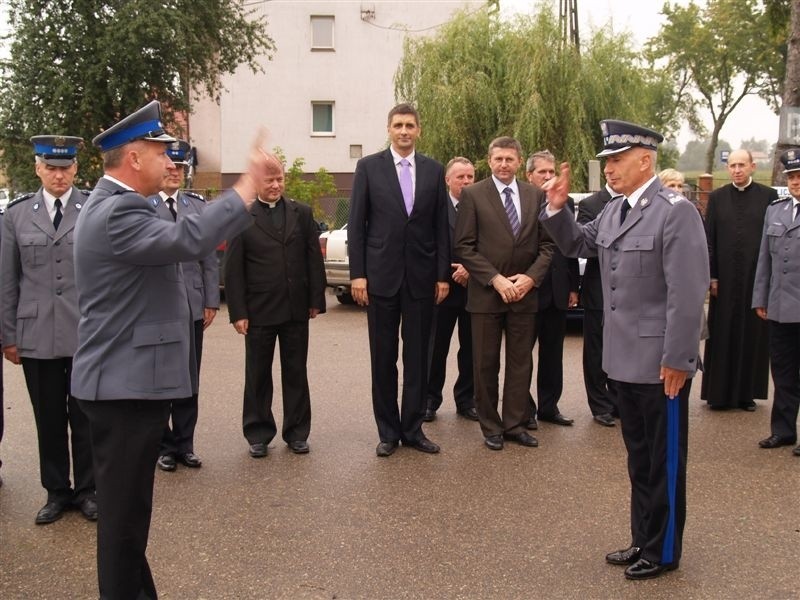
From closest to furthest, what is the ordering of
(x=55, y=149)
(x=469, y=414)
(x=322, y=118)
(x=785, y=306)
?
1. (x=55, y=149)
2. (x=785, y=306)
3. (x=469, y=414)
4. (x=322, y=118)

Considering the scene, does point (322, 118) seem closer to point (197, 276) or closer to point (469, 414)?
point (469, 414)

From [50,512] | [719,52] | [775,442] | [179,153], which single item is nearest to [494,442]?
[775,442]

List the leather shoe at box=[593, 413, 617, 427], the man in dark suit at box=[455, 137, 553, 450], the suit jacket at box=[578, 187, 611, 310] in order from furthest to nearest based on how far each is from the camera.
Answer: the suit jacket at box=[578, 187, 611, 310] < the leather shoe at box=[593, 413, 617, 427] < the man in dark suit at box=[455, 137, 553, 450]

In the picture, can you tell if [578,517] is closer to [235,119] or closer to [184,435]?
[184,435]

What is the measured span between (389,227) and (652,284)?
99.7 inches

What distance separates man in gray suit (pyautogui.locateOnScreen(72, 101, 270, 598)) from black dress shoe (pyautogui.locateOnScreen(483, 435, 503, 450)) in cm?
340

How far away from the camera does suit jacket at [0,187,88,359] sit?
531 cm

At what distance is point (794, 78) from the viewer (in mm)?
14328

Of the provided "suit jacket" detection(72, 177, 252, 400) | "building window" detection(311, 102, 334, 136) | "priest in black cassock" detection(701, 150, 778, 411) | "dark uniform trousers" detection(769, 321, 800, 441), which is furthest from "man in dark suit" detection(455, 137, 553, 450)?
"building window" detection(311, 102, 334, 136)

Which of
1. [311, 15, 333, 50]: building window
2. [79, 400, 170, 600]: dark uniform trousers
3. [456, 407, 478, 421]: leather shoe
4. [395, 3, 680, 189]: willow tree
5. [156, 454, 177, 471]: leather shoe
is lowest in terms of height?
[456, 407, 478, 421]: leather shoe

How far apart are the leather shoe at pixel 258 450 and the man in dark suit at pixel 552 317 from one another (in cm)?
232

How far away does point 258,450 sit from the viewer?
6469 mm

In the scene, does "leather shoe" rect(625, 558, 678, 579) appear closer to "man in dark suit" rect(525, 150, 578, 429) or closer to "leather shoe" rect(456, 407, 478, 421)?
"man in dark suit" rect(525, 150, 578, 429)

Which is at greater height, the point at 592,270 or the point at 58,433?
the point at 592,270
